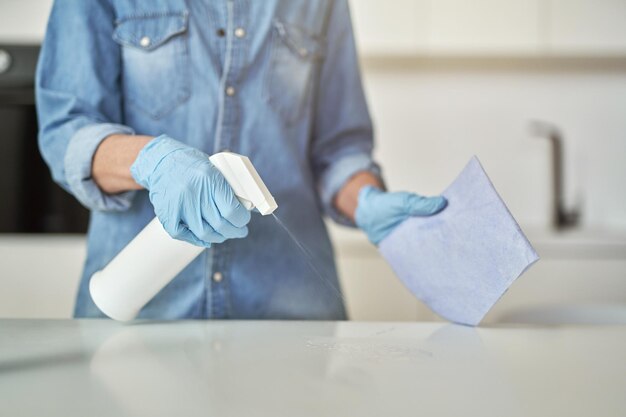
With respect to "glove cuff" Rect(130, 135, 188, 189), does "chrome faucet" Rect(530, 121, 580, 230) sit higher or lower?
lower

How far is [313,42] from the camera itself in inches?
31.4

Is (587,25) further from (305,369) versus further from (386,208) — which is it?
(305,369)

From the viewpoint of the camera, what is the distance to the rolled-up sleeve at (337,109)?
838 mm

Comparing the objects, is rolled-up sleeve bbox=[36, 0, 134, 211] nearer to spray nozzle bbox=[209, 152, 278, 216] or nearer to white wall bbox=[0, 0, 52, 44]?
spray nozzle bbox=[209, 152, 278, 216]

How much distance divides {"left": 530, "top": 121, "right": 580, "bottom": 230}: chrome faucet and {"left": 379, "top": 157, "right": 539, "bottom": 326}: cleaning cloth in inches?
49.6

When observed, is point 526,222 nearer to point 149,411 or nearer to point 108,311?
point 108,311

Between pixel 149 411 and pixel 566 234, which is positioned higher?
pixel 149 411

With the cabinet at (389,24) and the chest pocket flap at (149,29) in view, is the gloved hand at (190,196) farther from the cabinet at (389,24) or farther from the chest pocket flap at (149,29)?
the cabinet at (389,24)

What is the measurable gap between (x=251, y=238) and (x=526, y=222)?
135cm

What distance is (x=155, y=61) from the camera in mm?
704

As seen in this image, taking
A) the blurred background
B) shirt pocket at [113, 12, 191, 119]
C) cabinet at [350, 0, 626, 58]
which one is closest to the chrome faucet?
the blurred background

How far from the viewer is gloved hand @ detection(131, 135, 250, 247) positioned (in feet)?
1.70

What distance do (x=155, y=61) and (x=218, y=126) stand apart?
0.31 ft

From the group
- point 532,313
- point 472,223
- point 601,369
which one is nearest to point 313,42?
point 472,223
